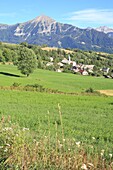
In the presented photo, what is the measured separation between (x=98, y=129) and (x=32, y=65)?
212 feet

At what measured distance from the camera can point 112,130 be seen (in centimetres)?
1559

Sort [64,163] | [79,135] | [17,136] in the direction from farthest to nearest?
[79,135] → [17,136] → [64,163]

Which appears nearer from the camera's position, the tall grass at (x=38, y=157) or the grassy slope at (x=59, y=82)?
the tall grass at (x=38, y=157)

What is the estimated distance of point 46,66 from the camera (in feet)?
445

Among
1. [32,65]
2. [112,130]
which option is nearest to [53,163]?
[112,130]

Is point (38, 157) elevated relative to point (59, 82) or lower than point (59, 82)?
elevated

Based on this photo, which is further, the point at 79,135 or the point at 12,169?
the point at 79,135

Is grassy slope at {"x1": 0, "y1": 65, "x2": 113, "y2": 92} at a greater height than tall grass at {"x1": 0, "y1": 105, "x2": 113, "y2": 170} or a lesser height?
lesser

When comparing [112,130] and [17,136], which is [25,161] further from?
[112,130]

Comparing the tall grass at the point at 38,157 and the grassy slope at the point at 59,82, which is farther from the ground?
the tall grass at the point at 38,157

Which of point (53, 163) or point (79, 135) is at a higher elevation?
point (53, 163)

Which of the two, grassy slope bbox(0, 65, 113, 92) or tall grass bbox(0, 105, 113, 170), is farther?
grassy slope bbox(0, 65, 113, 92)

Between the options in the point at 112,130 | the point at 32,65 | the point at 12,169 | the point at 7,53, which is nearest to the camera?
the point at 12,169

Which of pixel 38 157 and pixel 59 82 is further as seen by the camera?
pixel 59 82
